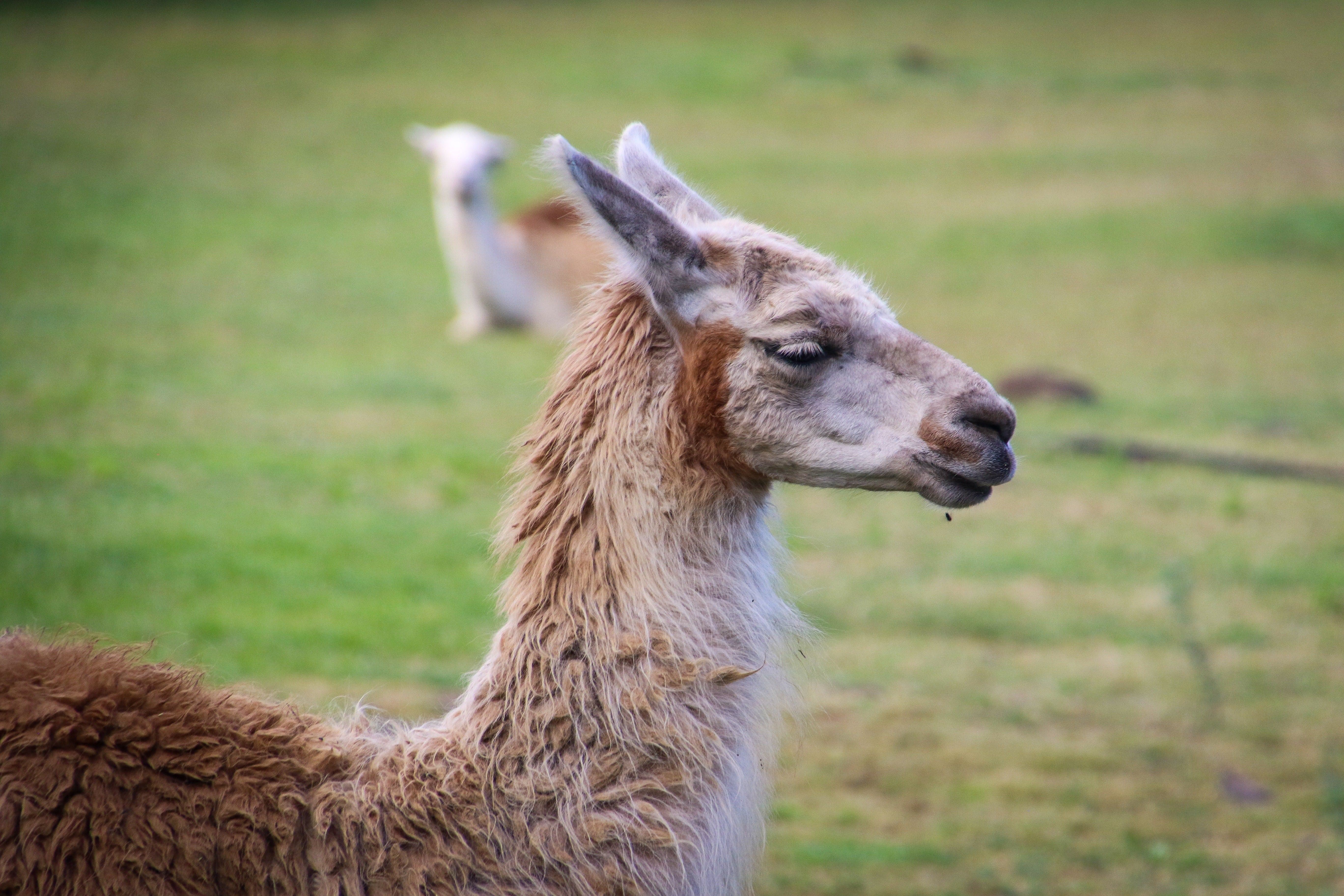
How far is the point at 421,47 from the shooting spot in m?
26.1

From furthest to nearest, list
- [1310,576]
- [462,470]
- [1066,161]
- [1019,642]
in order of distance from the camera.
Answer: [1066,161] → [462,470] → [1310,576] → [1019,642]

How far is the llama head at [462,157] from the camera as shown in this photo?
1365cm

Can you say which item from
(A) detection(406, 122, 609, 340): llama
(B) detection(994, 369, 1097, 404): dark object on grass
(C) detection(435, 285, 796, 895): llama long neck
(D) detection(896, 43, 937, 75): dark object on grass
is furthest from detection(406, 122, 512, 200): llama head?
(D) detection(896, 43, 937, 75): dark object on grass

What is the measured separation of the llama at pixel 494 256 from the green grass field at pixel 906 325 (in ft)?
2.20

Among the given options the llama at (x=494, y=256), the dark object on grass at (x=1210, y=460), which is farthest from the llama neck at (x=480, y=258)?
the dark object on grass at (x=1210, y=460)

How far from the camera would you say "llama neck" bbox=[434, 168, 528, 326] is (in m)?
13.4

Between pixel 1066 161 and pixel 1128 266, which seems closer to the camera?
pixel 1128 266

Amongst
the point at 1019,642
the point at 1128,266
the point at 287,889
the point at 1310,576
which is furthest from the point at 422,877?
the point at 1128,266

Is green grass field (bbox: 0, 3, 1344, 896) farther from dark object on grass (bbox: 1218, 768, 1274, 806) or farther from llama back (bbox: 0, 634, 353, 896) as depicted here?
llama back (bbox: 0, 634, 353, 896)

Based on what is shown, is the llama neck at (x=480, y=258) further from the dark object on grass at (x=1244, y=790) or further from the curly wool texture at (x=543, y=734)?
the curly wool texture at (x=543, y=734)

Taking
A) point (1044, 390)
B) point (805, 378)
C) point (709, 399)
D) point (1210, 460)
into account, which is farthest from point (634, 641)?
point (1044, 390)

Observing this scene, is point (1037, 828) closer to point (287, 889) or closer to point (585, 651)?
point (585, 651)

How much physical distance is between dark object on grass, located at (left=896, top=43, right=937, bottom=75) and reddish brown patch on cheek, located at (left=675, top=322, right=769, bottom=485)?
2306 cm

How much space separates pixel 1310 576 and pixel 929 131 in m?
15.5
